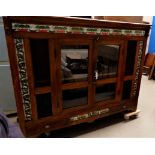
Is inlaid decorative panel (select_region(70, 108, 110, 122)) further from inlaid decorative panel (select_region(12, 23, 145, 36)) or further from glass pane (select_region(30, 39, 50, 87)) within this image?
inlaid decorative panel (select_region(12, 23, 145, 36))

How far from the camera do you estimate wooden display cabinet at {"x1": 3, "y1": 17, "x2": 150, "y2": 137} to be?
122 cm

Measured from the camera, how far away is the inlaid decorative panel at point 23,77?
1.19 meters

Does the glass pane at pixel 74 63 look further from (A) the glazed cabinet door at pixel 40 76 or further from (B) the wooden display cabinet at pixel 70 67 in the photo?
(A) the glazed cabinet door at pixel 40 76

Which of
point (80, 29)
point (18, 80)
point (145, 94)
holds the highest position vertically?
point (80, 29)

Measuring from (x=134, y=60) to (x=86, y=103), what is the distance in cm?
72

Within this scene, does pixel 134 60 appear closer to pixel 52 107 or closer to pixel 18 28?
pixel 52 107

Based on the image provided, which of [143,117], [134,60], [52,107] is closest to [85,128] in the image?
[52,107]

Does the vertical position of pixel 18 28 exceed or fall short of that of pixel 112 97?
it exceeds it

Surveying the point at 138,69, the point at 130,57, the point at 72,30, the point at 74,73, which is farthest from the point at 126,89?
the point at 72,30

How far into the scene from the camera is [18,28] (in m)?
1.15

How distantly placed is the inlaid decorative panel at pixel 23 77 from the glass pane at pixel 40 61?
0.07 m

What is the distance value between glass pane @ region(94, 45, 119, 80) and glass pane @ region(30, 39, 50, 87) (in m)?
0.50

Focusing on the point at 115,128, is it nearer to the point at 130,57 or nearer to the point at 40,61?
the point at 130,57

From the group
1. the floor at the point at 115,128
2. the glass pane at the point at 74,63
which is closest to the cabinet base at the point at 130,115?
the floor at the point at 115,128
